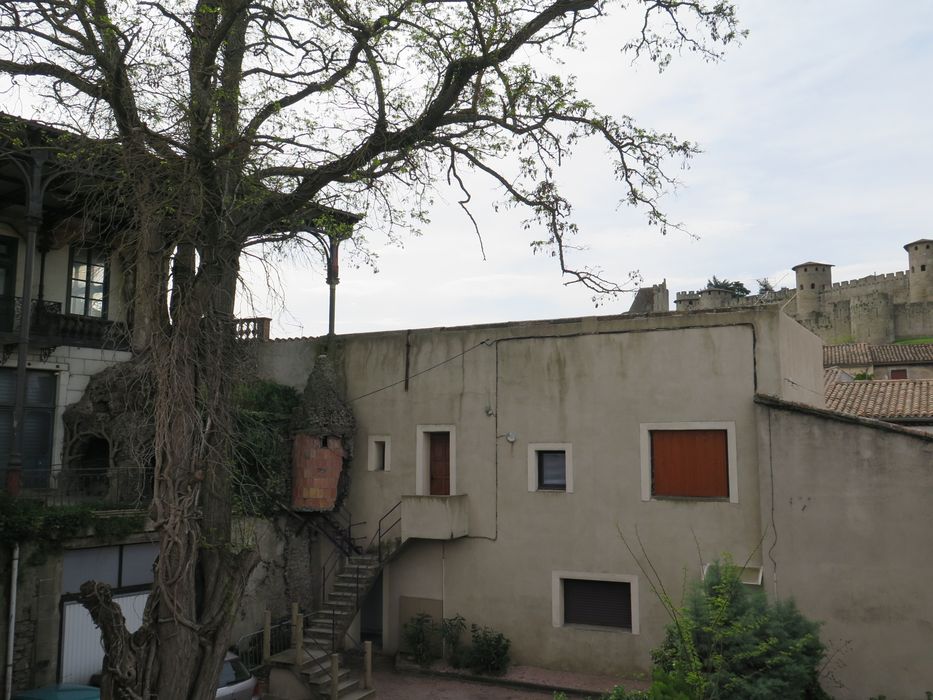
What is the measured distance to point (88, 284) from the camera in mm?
18453

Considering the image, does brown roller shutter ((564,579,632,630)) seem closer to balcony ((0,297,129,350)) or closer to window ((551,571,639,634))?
A: window ((551,571,639,634))

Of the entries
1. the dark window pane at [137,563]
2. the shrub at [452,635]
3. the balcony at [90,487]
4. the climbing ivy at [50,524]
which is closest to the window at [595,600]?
the shrub at [452,635]

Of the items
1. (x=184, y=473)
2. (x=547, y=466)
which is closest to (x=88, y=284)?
(x=547, y=466)

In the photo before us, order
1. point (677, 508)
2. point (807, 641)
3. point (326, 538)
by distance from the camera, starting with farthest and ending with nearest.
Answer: point (326, 538) → point (677, 508) → point (807, 641)

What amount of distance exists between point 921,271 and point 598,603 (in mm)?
68099

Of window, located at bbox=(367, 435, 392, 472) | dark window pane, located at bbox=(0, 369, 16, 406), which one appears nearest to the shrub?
window, located at bbox=(367, 435, 392, 472)

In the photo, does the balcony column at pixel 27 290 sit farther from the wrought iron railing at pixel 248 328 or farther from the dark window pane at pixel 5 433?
the wrought iron railing at pixel 248 328

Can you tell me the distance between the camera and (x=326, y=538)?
18234 millimetres

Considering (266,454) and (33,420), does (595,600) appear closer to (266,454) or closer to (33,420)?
(266,454)

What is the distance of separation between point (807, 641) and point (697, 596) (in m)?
1.60

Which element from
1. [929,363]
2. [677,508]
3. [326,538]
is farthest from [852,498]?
[929,363]

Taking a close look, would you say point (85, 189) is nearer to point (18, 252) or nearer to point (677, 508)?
point (18, 252)

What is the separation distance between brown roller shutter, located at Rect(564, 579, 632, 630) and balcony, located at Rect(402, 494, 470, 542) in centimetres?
253

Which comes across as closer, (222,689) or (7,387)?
(222,689)
